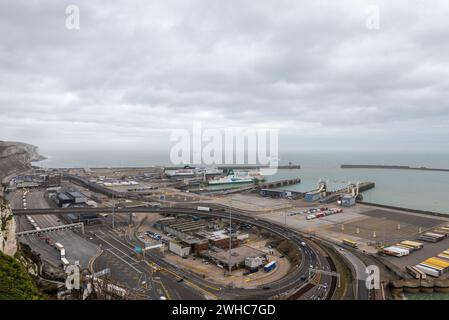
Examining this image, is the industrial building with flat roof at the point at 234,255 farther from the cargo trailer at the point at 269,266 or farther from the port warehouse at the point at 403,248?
the port warehouse at the point at 403,248

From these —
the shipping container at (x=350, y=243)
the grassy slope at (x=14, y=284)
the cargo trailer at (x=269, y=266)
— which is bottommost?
the cargo trailer at (x=269, y=266)

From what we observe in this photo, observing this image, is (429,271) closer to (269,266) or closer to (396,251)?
(396,251)

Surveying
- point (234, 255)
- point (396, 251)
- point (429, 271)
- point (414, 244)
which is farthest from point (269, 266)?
point (414, 244)

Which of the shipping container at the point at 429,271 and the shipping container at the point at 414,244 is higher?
the shipping container at the point at 414,244

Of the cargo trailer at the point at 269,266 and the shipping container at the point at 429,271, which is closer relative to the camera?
the shipping container at the point at 429,271

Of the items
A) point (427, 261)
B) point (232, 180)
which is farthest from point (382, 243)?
point (232, 180)

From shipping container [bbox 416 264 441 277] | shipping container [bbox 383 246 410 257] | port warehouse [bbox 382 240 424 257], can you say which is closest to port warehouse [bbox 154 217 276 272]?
shipping container [bbox 383 246 410 257]

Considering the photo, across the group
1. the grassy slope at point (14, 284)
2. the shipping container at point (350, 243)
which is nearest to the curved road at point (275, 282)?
the shipping container at point (350, 243)

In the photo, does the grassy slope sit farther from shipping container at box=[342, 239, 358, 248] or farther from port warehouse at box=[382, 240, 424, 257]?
port warehouse at box=[382, 240, 424, 257]
